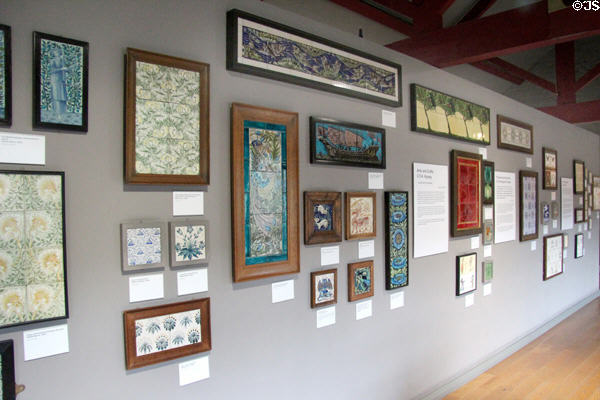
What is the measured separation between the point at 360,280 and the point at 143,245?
4.01ft

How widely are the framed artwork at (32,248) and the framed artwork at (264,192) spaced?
25.1 inches

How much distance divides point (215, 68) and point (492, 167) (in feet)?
8.54

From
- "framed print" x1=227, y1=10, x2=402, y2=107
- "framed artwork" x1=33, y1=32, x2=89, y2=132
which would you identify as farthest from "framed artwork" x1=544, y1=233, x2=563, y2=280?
"framed artwork" x1=33, y1=32, x2=89, y2=132

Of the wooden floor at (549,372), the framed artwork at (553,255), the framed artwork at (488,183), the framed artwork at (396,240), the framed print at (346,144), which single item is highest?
the framed print at (346,144)

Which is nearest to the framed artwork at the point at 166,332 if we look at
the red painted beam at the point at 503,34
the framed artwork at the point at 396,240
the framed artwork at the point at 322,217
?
the framed artwork at the point at 322,217

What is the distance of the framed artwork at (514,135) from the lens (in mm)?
3445

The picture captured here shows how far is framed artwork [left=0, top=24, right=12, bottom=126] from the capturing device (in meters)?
1.18

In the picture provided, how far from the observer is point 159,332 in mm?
1482

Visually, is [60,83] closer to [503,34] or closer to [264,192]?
[264,192]

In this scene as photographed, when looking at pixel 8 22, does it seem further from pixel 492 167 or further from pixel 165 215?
pixel 492 167

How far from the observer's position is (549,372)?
10.4 ft

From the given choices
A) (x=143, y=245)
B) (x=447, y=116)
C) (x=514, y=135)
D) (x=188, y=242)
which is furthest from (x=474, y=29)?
(x=143, y=245)

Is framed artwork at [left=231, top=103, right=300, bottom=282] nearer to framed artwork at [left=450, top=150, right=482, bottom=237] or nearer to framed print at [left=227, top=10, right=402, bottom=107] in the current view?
framed print at [left=227, top=10, right=402, bottom=107]

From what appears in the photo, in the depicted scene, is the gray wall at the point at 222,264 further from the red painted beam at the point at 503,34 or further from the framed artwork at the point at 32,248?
the red painted beam at the point at 503,34
